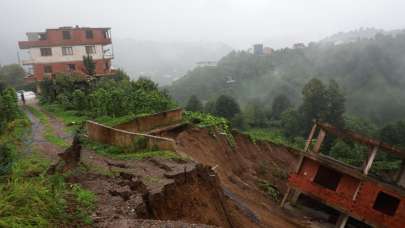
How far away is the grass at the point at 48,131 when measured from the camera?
49.4ft

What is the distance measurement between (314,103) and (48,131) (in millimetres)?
38787

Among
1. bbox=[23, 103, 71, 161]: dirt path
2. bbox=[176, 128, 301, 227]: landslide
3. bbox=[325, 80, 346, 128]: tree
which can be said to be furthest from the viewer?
bbox=[325, 80, 346, 128]: tree

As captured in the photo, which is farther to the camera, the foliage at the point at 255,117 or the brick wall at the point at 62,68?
the foliage at the point at 255,117

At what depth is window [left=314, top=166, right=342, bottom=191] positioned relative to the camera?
17.1m

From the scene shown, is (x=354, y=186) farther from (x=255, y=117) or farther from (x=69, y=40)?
(x=255, y=117)

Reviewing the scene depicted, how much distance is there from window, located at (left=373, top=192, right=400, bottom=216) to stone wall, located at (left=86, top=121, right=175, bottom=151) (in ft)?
31.6

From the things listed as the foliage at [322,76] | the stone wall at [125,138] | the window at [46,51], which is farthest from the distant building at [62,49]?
the foliage at [322,76]

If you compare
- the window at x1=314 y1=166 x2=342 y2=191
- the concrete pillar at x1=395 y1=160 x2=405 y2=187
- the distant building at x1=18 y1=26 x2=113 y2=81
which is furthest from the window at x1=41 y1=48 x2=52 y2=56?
the concrete pillar at x1=395 y1=160 x2=405 y2=187

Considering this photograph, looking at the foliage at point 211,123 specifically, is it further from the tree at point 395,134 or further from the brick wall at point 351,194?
the tree at point 395,134

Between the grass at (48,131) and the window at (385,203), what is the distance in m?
13.9

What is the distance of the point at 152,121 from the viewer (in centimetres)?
1767

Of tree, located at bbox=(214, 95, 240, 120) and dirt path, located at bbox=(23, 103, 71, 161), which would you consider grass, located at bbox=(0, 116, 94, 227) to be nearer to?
dirt path, located at bbox=(23, 103, 71, 161)

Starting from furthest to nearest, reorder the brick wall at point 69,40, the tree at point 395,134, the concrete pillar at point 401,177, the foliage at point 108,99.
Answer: the tree at point 395,134
the brick wall at point 69,40
the foliage at point 108,99
the concrete pillar at point 401,177

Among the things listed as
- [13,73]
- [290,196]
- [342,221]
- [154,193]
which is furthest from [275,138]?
[13,73]
